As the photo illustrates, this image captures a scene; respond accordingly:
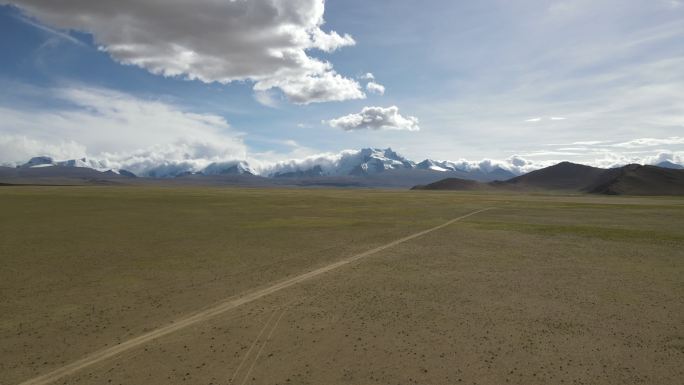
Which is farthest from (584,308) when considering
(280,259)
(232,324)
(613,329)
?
(280,259)

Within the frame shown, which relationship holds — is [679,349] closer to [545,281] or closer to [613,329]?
[613,329]

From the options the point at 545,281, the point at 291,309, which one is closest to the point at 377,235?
the point at 545,281

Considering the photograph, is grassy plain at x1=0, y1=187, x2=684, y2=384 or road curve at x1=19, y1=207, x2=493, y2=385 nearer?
road curve at x1=19, y1=207, x2=493, y2=385

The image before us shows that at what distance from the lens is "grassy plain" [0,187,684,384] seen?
35.9ft

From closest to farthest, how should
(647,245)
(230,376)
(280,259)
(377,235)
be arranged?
(230,376) < (280,259) < (647,245) < (377,235)

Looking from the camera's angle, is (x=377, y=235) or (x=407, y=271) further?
(x=377, y=235)

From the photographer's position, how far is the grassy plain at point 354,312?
35.9ft

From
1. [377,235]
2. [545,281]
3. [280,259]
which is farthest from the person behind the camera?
[377,235]

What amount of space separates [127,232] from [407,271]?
26180 millimetres

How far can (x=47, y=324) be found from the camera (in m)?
13.8

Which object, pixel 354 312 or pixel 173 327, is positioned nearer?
pixel 173 327

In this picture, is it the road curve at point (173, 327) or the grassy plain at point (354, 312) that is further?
the grassy plain at point (354, 312)

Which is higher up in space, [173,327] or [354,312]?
[354,312]

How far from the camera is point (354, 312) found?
15.2 m
